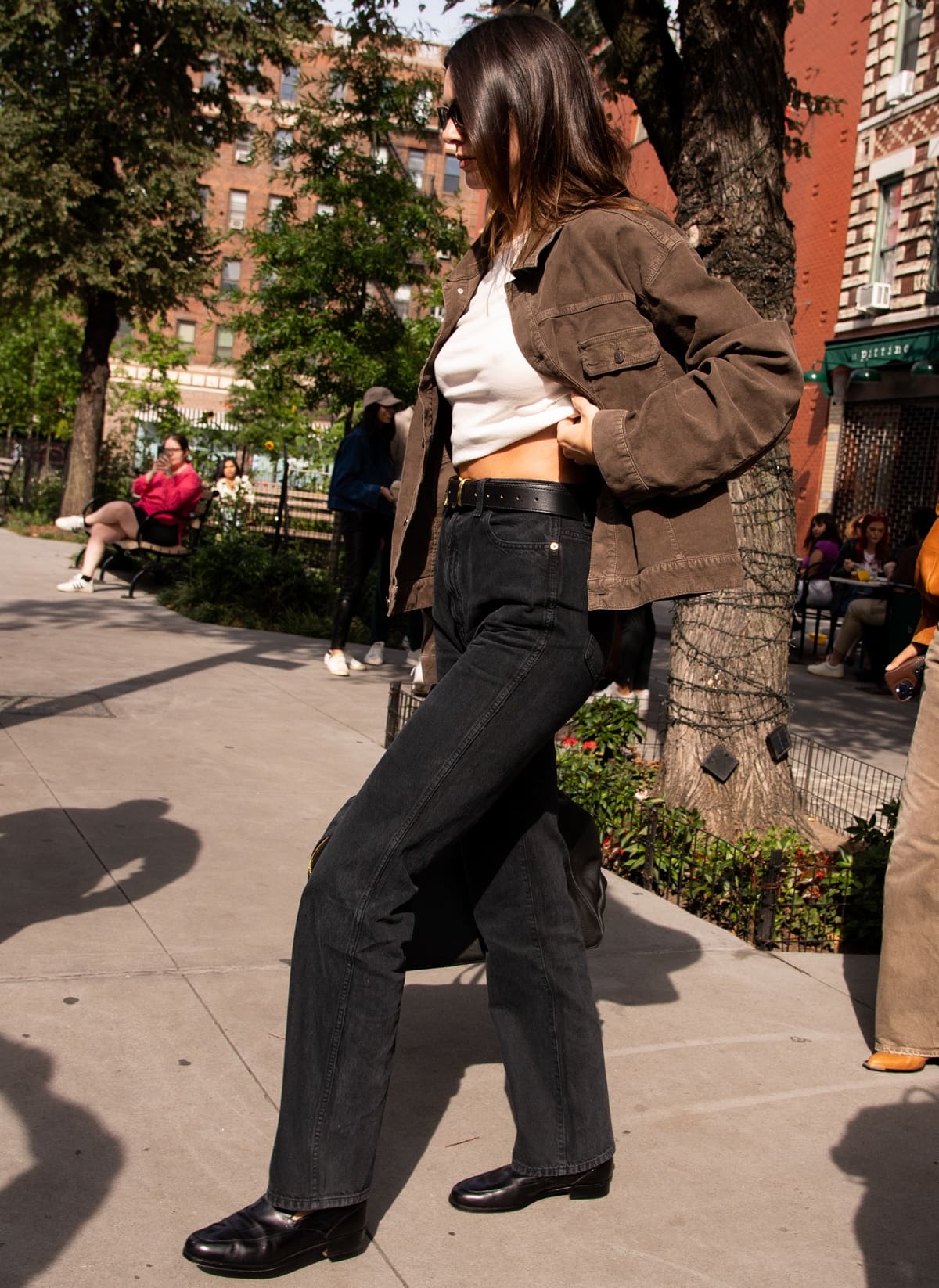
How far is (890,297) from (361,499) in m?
18.9

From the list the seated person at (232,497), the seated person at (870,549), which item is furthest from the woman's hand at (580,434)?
the seated person at (870,549)

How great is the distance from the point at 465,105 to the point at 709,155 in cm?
369

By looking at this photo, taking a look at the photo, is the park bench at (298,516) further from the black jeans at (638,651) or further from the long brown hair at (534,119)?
the long brown hair at (534,119)

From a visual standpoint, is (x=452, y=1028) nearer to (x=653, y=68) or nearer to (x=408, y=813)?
(x=408, y=813)

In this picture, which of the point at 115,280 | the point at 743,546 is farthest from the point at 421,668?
the point at 115,280

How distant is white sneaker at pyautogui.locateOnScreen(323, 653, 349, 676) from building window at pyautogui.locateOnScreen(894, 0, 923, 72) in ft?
68.9

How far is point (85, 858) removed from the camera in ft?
15.1

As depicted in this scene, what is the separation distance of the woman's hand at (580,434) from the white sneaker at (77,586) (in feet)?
35.0

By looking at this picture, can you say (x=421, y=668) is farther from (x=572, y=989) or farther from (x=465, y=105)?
(x=465, y=105)

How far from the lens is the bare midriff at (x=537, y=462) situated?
2.46 metres

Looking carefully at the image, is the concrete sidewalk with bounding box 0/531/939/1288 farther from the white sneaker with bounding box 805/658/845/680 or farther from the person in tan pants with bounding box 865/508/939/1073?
the white sneaker with bounding box 805/658/845/680

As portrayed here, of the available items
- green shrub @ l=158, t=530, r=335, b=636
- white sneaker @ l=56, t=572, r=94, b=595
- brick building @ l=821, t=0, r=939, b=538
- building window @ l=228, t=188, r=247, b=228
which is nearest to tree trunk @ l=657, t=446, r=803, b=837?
green shrub @ l=158, t=530, r=335, b=636

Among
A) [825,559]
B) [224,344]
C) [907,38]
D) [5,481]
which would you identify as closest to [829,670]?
[825,559]

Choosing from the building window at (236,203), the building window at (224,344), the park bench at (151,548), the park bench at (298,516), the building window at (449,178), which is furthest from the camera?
the building window at (236,203)
